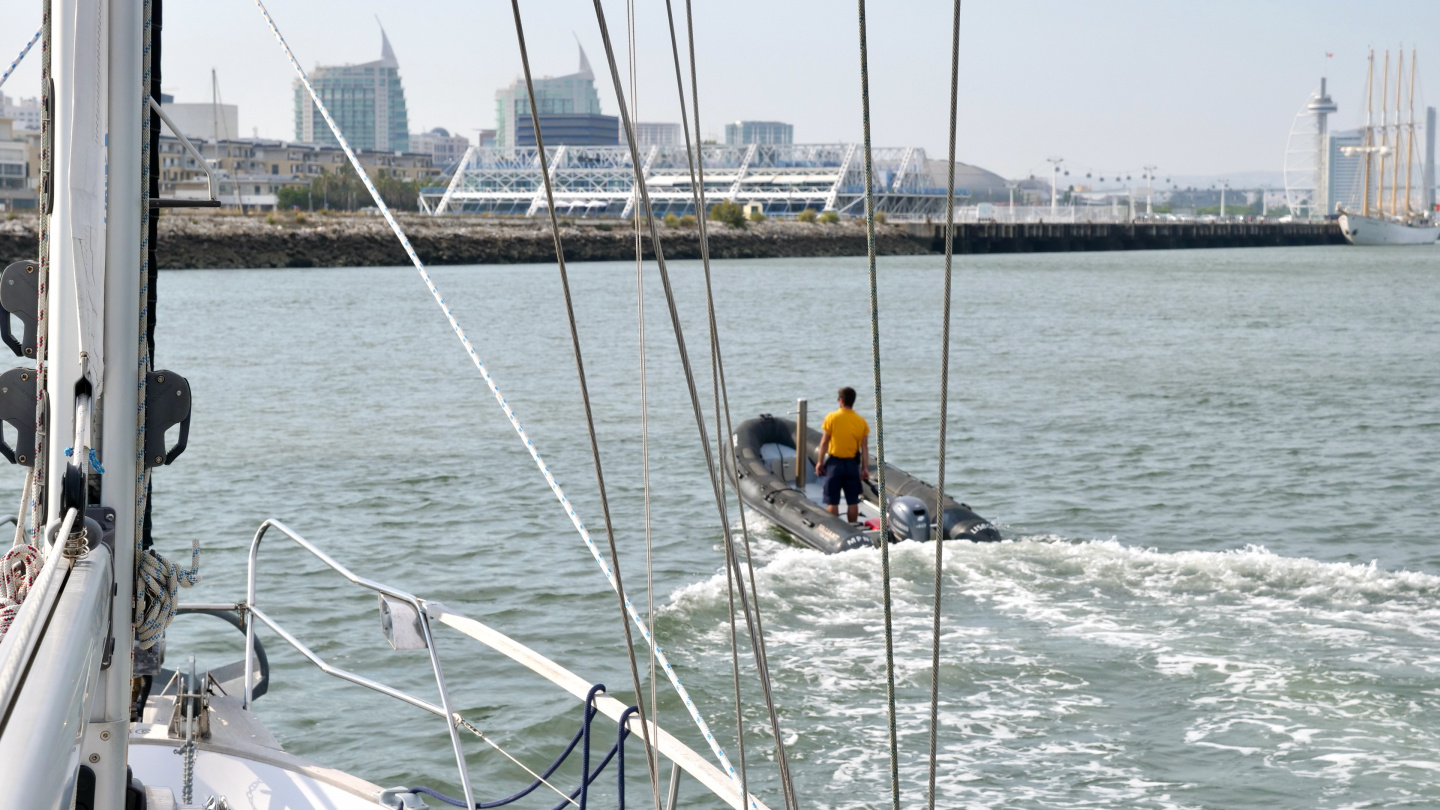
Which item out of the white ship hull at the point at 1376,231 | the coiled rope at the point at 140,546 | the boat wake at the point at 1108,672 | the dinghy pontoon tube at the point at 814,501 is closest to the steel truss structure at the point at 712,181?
the white ship hull at the point at 1376,231

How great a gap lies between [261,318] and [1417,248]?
107 meters

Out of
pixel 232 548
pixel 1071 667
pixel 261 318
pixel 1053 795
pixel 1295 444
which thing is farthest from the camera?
pixel 261 318

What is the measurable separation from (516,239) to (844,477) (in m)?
67.2

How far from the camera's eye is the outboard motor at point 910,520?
446 inches

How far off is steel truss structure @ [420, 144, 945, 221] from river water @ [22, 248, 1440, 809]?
90.3 meters

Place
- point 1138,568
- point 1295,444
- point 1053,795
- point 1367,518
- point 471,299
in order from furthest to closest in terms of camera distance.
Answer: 1. point 471,299
2. point 1295,444
3. point 1367,518
4. point 1138,568
5. point 1053,795

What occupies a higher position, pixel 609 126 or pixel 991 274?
pixel 609 126

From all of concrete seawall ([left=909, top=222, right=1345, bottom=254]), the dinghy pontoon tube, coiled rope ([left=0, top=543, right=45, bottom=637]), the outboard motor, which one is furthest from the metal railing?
concrete seawall ([left=909, top=222, right=1345, bottom=254])

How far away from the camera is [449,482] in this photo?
15.4 metres

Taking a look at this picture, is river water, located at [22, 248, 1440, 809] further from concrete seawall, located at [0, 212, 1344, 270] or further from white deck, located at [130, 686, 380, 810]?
concrete seawall, located at [0, 212, 1344, 270]

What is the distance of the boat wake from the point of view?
7.28m

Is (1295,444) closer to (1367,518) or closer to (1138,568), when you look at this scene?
(1367,518)

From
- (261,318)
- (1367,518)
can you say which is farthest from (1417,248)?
(1367,518)

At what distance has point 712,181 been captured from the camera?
428ft
